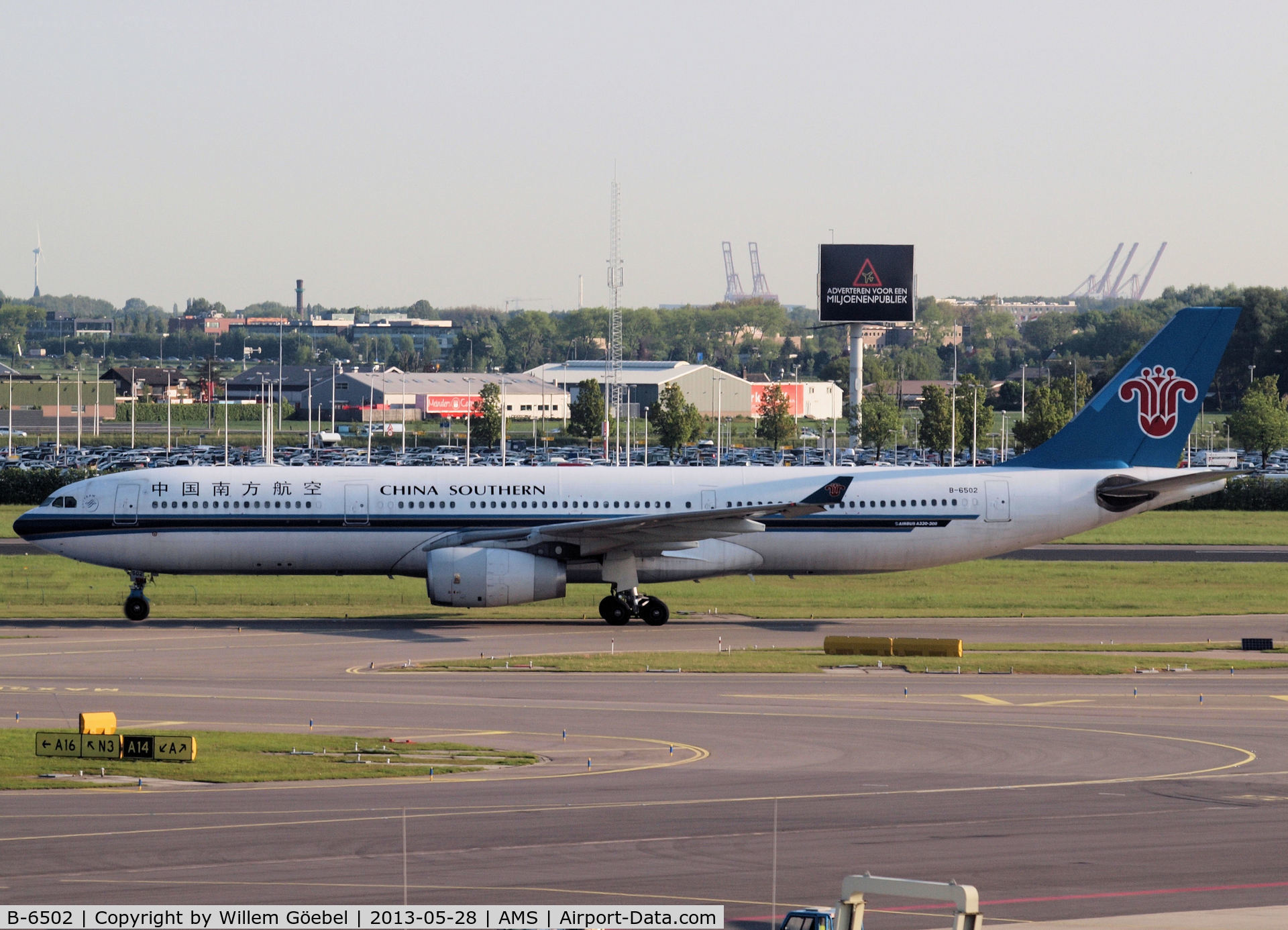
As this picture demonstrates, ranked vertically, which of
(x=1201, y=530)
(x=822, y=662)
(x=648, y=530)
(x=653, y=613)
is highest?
(x=648, y=530)

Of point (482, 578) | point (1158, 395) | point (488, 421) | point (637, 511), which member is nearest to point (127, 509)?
point (482, 578)

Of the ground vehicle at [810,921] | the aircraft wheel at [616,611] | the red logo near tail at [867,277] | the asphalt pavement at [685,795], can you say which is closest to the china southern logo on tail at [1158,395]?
the asphalt pavement at [685,795]

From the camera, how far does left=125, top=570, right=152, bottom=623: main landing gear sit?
1951 inches

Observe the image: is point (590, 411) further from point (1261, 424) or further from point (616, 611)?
point (616, 611)

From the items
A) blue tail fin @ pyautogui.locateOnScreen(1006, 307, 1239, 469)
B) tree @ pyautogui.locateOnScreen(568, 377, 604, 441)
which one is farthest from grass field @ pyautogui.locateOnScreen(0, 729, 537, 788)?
tree @ pyautogui.locateOnScreen(568, 377, 604, 441)

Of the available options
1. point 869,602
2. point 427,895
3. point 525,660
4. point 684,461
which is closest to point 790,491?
point 869,602

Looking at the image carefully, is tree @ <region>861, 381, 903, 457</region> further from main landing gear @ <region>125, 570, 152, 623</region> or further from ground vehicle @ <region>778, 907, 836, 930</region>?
ground vehicle @ <region>778, 907, 836, 930</region>

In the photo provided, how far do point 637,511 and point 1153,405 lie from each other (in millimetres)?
17717

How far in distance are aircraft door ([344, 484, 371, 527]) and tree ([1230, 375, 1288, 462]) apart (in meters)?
120

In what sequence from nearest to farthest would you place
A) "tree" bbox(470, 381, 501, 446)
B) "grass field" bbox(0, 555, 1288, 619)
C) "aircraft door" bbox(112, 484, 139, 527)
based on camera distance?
"aircraft door" bbox(112, 484, 139, 527) → "grass field" bbox(0, 555, 1288, 619) → "tree" bbox(470, 381, 501, 446)

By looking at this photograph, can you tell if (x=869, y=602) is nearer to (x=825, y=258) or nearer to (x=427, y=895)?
(x=427, y=895)

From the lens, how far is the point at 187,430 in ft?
627

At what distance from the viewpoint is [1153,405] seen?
5112 cm
